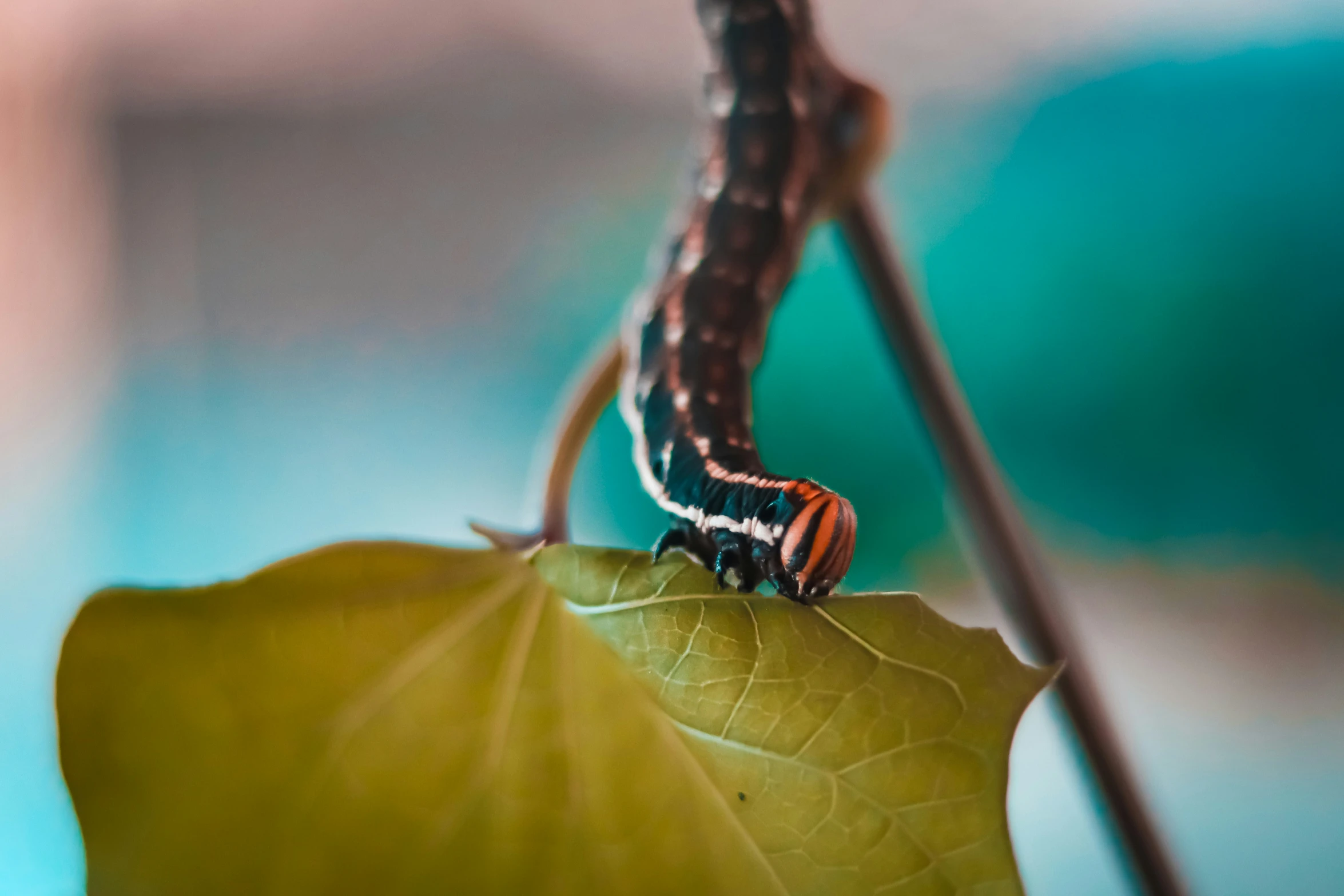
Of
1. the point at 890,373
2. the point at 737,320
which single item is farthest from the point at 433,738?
the point at 890,373

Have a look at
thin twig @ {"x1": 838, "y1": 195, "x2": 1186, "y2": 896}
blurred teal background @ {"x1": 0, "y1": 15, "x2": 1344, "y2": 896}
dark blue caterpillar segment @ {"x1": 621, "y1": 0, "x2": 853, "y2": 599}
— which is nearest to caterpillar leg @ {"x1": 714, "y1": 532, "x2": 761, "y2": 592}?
dark blue caterpillar segment @ {"x1": 621, "y1": 0, "x2": 853, "y2": 599}

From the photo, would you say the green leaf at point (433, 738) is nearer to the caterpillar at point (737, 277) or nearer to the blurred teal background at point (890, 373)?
the caterpillar at point (737, 277)

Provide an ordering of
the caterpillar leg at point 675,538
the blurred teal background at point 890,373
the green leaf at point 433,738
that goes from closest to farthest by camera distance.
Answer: the green leaf at point 433,738
the caterpillar leg at point 675,538
the blurred teal background at point 890,373

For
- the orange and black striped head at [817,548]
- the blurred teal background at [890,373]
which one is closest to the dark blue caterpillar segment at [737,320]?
the orange and black striped head at [817,548]

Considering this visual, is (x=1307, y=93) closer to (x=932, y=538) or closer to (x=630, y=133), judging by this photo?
(x=932, y=538)

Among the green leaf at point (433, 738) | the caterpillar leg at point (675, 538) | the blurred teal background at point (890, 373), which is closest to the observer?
the green leaf at point (433, 738)

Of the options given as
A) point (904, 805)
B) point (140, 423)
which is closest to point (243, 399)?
point (140, 423)

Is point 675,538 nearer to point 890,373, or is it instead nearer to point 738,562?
point 738,562

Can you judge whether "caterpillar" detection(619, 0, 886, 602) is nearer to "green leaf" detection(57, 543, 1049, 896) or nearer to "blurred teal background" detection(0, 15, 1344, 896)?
"green leaf" detection(57, 543, 1049, 896)
